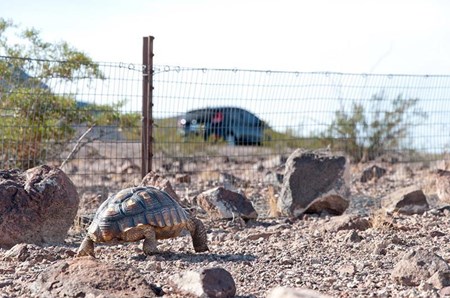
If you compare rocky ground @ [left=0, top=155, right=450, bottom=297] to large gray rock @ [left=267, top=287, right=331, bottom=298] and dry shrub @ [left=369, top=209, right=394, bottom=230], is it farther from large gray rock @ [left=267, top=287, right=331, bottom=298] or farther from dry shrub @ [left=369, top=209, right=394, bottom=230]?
large gray rock @ [left=267, top=287, right=331, bottom=298]

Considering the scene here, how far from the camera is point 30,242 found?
10102 millimetres

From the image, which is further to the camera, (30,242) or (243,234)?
(243,234)

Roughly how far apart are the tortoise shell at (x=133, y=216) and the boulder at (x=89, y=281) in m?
1.58

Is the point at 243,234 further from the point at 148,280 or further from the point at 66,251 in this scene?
the point at 148,280

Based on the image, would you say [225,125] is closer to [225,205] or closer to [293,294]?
[225,205]

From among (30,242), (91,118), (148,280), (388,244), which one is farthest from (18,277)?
(91,118)

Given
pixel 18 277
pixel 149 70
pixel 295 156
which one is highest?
pixel 149 70

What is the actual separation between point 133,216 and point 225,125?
6541mm

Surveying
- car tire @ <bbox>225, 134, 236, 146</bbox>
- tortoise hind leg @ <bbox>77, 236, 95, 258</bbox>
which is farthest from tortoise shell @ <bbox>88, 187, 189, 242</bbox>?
car tire @ <bbox>225, 134, 236, 146</bbox>

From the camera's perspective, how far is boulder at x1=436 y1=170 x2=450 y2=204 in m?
14.8

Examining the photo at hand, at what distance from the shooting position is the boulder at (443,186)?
48.7 ft

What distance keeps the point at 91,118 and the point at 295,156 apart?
3.45 meters

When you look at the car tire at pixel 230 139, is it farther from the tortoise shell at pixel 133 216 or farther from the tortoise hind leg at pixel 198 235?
the tortoise shell at pixel 133 216

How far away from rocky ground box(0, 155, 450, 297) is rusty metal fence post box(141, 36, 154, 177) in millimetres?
1696
